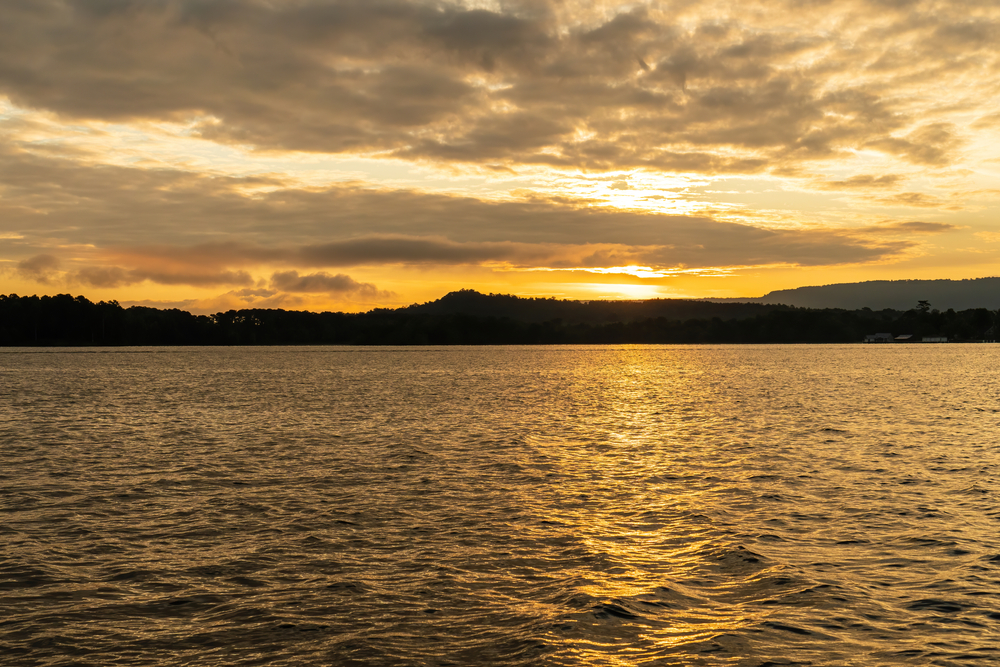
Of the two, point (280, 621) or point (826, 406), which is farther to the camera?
point (826, 406)

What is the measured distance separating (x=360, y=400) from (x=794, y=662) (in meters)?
75.0

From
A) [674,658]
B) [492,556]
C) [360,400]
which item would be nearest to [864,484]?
[492,556]

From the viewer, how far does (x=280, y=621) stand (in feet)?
54.4

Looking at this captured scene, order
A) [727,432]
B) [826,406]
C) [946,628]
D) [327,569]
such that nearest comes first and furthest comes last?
[946,628], [327,569], [727,432], [826,406]

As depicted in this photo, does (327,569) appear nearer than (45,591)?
No

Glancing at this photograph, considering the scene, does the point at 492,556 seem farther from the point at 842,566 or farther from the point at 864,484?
the point at 864,484

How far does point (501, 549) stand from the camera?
22.5 m

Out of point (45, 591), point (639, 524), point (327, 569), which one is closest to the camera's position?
point (45, 591)

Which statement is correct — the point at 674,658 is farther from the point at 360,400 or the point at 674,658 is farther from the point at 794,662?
the point at 360,400

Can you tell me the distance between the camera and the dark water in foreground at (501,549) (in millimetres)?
15539

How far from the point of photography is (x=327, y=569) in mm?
20328

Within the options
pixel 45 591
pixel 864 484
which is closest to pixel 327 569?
pixel 45 591

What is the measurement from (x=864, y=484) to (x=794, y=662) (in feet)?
68.6

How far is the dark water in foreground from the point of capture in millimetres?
15539
